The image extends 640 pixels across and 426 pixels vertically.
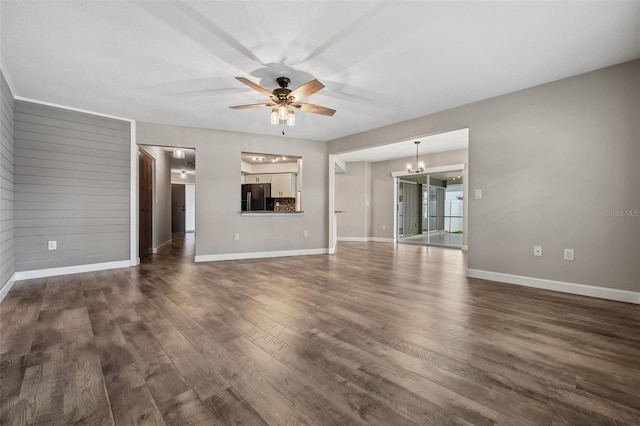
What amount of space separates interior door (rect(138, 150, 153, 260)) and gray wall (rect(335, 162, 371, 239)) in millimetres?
5369

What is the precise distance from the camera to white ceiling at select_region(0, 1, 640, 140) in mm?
2154

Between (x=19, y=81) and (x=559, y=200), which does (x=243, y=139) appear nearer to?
(x=19, y=81)

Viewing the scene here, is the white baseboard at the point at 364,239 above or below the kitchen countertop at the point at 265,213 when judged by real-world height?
below

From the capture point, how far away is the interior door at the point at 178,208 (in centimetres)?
1178

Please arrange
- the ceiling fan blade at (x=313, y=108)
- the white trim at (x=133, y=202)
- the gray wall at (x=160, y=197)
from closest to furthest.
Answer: the ceiling fan blade at (x=313, y=108) < the white trim at (x=133, y=202) < the gray wall at (x=160, y=197)

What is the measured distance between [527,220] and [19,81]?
6.45 m

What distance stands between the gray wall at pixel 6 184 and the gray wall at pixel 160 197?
2128 mm

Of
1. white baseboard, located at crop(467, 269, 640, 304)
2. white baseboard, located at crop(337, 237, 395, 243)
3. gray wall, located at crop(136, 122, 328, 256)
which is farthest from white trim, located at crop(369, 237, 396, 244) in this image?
white baseboard, located at crop(467, 269, 640, 304)

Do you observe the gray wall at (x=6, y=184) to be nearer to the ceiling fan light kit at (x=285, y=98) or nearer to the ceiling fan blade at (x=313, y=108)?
the ceiling fan light kit at (x=285, y=98)

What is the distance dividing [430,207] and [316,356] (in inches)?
320

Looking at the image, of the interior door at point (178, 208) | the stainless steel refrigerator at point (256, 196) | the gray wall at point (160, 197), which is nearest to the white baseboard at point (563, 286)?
the gray wall at point (160, 197)

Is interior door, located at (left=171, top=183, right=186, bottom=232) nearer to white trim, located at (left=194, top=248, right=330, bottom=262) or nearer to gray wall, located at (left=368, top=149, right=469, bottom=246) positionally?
white trim, located at (left=194, top=248, right=330, bottom=262)

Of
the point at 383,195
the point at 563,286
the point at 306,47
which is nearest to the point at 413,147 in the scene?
the point at 383,195

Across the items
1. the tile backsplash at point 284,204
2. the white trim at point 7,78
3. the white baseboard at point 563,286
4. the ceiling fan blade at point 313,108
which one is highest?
the white trim at point 7,78
